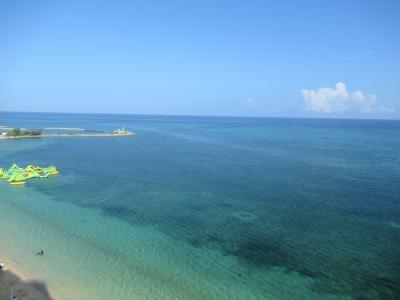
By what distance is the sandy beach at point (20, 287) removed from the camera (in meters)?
18.2

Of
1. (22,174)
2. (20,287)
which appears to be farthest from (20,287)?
(22,174)

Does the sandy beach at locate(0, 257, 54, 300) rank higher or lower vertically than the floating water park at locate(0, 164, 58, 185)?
lower

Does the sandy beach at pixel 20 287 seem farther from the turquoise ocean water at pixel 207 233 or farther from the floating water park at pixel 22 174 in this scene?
the floating water park at pixel 22 174

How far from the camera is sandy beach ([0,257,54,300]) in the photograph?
1821cm

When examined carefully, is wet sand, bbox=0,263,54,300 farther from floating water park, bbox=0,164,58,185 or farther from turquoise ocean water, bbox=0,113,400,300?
floating water park, bbox=0,164,58,185

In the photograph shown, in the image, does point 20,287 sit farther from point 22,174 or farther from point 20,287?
point 22,174

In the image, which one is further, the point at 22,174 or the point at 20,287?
the point at 22,174

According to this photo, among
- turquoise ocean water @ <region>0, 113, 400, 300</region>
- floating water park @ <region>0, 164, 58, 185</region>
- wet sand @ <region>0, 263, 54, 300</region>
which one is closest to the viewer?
wet sand @ <region>0, 263, 54, 300</region>

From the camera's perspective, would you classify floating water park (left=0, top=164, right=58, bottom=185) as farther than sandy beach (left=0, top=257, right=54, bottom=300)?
Yes

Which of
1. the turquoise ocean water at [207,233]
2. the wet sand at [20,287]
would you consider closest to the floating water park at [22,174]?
the turquoise ocean water at [207,233]

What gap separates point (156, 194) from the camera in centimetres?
4072

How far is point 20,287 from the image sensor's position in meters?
19.1

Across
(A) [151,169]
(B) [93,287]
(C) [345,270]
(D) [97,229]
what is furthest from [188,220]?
(A) [151,169]

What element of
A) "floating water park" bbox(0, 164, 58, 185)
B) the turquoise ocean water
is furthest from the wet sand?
"floating water park" bbox(0, 164, 58, 185)
